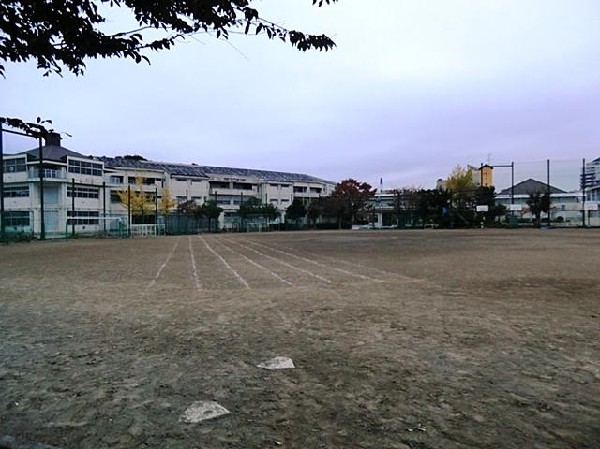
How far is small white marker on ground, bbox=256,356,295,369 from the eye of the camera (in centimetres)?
394

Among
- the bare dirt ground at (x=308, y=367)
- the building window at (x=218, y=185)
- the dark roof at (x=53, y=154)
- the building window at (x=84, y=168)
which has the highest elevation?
the dark roof at (x=53, y=154)

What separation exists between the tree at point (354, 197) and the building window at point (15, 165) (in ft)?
123

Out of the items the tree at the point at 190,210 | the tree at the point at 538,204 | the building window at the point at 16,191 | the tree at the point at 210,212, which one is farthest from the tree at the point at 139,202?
the tree at the point at 538,204

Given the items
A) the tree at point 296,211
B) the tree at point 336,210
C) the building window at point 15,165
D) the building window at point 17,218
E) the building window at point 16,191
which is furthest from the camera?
the tree at point 296,211

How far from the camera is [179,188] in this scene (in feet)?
214

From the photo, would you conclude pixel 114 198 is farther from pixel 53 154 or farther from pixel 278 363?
pixel 278 363

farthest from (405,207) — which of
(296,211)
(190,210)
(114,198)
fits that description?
(114,198)

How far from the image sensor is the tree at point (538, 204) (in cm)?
5575

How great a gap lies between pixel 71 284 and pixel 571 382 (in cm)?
873

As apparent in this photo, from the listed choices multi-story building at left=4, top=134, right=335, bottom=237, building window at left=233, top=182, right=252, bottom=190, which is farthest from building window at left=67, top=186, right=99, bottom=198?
building window at left=233, top=182, right=252, bottom=190

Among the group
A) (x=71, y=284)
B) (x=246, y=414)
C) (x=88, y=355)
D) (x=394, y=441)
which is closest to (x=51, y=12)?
(x=246, y=414)

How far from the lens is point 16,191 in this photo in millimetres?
47188

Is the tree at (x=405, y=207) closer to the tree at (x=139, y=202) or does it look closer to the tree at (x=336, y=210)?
the tree at (x=336, y=210)

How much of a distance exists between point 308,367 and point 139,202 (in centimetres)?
5251
